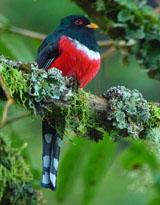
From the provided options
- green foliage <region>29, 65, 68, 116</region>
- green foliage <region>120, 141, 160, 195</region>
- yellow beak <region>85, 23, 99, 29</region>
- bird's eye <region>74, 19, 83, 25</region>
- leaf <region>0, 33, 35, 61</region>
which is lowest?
green foliage <region>120, 141, 160, 195</region>

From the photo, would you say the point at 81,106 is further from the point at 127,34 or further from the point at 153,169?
the point at 127,34

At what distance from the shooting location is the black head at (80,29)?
168 inches

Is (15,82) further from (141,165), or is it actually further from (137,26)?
(137,26)

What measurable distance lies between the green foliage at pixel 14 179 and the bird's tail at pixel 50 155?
0.36 ft

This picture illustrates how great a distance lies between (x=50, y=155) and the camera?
3.64 metres

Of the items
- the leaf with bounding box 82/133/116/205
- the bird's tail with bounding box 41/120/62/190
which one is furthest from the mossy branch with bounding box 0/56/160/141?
the leaf with bounding box 82/133/116/205

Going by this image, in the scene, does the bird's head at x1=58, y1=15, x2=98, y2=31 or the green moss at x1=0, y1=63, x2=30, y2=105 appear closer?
the green moss at x1=0, y1=63, x2=30, y2=105

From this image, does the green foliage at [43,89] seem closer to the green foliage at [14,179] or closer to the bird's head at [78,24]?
the green foliage at [14,179]

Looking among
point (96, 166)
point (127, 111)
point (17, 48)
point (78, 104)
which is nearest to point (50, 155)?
point (96, 166)

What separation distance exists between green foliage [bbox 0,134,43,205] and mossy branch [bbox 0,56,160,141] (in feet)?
1.37

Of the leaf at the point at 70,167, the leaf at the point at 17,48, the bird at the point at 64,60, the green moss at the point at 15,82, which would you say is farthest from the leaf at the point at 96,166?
the green moss at the point at 15,82

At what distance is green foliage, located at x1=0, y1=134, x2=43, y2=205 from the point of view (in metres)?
3.38

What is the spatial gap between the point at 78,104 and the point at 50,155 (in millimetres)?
596

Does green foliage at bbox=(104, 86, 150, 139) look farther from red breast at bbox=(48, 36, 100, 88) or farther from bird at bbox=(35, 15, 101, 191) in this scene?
red breast at bbox=(48, 36, 100, 88)
